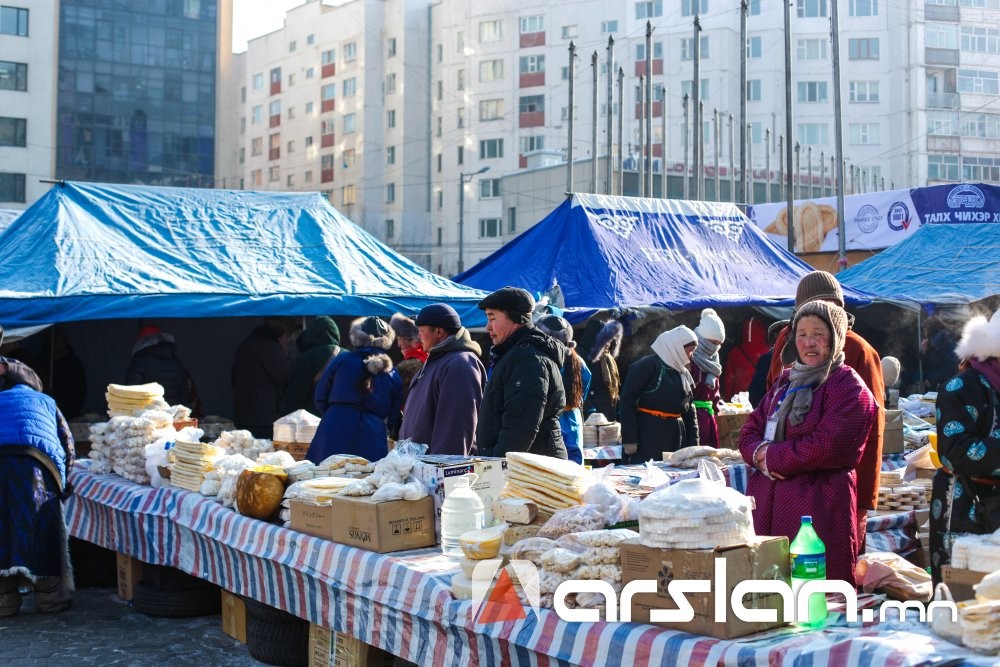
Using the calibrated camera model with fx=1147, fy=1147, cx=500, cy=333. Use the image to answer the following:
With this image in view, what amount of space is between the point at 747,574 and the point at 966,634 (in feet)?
2.07

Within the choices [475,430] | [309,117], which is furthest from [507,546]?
[309,117]

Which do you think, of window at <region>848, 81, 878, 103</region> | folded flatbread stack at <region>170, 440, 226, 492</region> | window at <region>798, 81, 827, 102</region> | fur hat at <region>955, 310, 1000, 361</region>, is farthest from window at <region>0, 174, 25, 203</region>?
fur hat at <region>955, 310, 1000, 361</region>

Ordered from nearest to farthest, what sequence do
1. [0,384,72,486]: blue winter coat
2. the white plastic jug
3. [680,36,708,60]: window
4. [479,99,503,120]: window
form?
the white plastic jug → [0,384,72,486]: blue winter coat → [680,36,708,60]: window → [479,99,503,120]: window

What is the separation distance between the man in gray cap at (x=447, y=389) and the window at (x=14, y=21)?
55429 mm

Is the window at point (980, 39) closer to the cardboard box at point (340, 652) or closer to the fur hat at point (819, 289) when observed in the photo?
the fur hat at point (819, 289)

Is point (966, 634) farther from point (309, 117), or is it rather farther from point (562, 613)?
point (309, 117)

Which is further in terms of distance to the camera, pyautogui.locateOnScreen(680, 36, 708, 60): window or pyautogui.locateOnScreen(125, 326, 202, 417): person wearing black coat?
pyautogui.locateOnScreen(680, 36, 708, 60): window

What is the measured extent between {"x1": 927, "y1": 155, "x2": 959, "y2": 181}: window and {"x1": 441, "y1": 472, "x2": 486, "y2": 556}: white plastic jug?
58.3 meters

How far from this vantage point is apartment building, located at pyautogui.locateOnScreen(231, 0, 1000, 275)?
5856cm

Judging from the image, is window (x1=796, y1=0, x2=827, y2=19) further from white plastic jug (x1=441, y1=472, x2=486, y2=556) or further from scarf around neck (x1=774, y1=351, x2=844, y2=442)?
scarf around neck (x1=774, y1=351, x2=844, y2=442)

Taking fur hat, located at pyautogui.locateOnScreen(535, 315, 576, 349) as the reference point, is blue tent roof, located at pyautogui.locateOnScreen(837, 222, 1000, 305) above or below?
above

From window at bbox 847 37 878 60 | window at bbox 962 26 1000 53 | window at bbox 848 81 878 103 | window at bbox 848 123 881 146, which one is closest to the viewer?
window at bbox 962 26 1000 53

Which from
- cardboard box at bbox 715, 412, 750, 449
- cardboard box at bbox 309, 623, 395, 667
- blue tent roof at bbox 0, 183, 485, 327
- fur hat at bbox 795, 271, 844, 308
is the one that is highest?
blue tent roof at bbox 0, 183, 485, 327

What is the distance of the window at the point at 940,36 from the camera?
192ft
